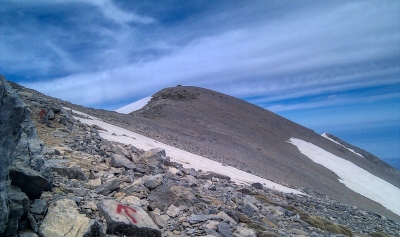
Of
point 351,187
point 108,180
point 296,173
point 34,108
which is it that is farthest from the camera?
point 351,187

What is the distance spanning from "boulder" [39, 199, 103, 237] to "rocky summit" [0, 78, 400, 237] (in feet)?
0.05

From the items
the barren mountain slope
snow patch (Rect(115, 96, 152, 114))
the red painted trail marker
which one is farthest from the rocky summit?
snow patch (Rect(115, 96, 152, 114))

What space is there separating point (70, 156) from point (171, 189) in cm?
365

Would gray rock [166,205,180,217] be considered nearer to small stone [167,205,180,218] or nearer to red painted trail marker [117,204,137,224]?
small stone [167,205,180,218]

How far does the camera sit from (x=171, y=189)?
8664 mm

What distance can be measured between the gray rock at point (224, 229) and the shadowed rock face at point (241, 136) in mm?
18000

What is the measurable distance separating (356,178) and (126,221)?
42029mm

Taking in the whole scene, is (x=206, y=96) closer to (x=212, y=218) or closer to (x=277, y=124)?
(x=277, y=124)

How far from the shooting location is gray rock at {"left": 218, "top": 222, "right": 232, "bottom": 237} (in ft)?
24.2

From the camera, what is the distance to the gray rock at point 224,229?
739 centimetres

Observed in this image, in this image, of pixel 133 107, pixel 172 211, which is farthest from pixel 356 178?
pixel 172 211

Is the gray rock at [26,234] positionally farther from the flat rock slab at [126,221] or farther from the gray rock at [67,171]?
the gray rock at [67,171]

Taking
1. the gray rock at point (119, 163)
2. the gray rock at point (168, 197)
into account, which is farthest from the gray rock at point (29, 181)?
the gray rock at point (119, 163)

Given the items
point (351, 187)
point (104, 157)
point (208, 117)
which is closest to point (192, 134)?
point (208, 117)
